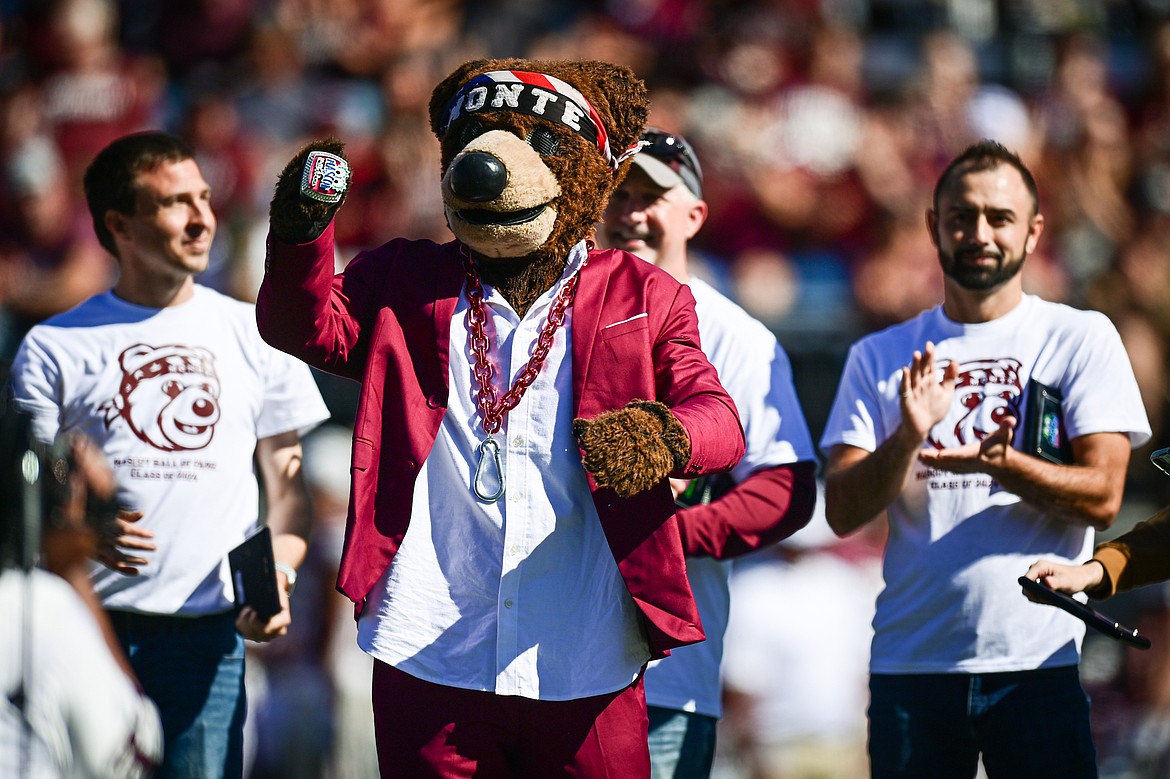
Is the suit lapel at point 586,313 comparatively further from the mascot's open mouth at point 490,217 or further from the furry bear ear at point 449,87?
the furry bear ear at point 449,87

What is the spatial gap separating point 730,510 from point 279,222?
4.71 feet

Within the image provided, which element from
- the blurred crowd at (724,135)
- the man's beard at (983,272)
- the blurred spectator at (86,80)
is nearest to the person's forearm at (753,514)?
the man's beard at (983,272)

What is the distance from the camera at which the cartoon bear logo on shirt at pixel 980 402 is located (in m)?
4.00

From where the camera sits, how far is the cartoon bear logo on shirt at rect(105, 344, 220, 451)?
402 centimetres

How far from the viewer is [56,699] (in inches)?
113

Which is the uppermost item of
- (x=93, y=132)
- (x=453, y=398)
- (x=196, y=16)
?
(x=196, y=16)

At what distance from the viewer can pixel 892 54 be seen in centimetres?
952

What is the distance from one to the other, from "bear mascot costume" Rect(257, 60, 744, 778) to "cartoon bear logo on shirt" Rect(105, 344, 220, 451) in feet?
3.23

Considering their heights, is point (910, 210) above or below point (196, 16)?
below

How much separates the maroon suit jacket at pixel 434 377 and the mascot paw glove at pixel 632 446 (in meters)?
0.09

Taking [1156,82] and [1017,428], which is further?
[1156,82]

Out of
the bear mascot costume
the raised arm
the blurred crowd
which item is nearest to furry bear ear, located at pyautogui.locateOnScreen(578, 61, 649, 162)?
the bear mascot costume

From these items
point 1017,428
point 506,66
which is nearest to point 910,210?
point 1017,428

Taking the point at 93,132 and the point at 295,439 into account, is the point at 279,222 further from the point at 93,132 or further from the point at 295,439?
the point at 93,132
